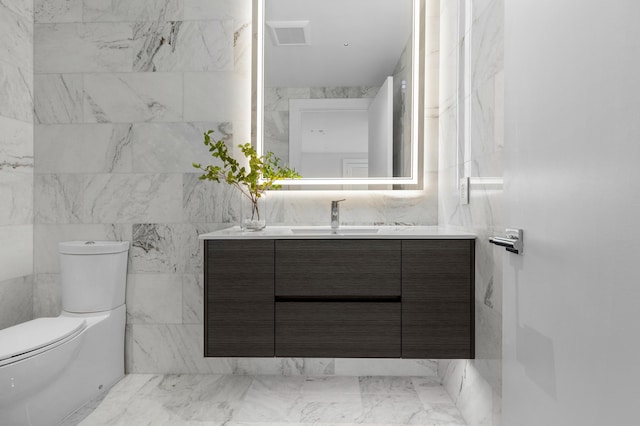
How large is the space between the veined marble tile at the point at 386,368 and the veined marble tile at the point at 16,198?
77.6 inches

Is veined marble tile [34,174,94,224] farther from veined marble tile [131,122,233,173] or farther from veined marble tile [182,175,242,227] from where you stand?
veined marble tile [182,175,242,227]

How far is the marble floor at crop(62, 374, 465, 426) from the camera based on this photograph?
1807 mm

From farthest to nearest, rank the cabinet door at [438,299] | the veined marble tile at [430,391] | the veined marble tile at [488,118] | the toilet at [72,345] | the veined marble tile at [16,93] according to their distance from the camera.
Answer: the veined marble tile at [16,93] → the veined marble tile at [430,391] → the cabinet door at [438,299] → the toilet at [72,345] → the veined marble tile at [488,118]

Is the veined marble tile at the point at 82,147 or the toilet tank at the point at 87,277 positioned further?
the veined marble tile at the point at 82,147

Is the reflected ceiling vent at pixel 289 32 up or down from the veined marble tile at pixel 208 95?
up

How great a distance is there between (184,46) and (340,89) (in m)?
0.94

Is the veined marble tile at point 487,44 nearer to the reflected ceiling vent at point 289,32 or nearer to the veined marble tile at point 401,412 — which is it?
the reflected ceiling vent at point 289,32

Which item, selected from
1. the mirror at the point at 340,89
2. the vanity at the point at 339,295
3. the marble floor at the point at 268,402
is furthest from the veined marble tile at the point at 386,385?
the mirror at the point at 340,89

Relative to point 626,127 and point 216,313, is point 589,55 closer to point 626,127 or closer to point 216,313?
point 626,127

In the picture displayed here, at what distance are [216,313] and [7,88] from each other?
170 cm

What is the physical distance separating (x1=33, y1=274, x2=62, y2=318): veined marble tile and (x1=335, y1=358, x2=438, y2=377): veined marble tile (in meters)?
1.68

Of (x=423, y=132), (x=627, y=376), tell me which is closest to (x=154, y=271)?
(x=423, y=132)

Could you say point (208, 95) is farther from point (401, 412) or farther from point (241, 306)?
point (401, 412)

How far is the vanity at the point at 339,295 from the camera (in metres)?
1.71
